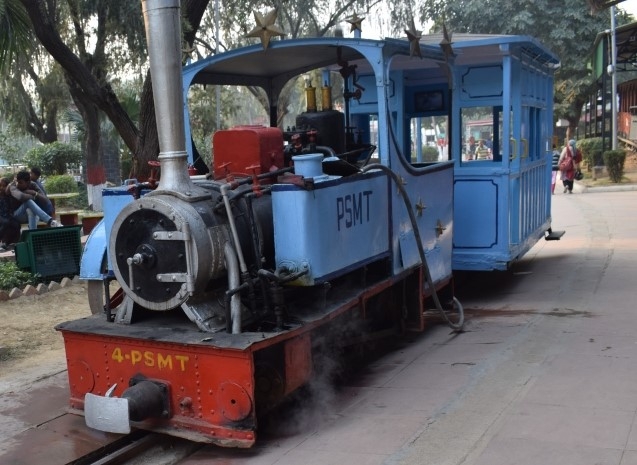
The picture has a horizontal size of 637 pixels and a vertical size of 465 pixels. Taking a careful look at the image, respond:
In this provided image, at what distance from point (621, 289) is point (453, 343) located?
9.40ft

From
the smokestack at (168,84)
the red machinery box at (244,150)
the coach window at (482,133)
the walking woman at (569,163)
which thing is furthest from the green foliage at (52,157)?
the smokestack at (168,84)

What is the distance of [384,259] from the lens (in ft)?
18.5

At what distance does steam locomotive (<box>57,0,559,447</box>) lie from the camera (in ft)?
13.6

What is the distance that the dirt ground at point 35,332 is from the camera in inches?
235

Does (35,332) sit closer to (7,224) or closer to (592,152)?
(7,224)

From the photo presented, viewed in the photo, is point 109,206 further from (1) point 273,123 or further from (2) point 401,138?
(2) point 401,138

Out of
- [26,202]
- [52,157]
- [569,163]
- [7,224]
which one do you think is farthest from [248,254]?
[52,157]

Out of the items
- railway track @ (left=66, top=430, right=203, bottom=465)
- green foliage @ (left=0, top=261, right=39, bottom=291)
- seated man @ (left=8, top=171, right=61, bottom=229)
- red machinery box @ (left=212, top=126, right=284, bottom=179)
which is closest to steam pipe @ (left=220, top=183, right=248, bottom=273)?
red machinery box @ (left=212, top=126, right=284, bottom=179)

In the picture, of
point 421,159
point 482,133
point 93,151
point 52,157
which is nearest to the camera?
point 482,133

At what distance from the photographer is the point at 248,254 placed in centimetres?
457

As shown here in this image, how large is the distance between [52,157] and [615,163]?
1868 cm

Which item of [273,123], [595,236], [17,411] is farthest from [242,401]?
[595,236]

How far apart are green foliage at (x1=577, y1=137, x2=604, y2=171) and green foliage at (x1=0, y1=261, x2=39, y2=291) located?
69.5 ft

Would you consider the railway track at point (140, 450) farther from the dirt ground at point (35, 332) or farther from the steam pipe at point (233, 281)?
the dirt ground at point (35, 332)
